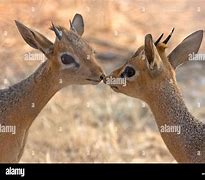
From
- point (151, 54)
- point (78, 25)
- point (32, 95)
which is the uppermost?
point (78, 25)

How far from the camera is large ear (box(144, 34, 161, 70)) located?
13.9ft

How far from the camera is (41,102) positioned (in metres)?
4.48

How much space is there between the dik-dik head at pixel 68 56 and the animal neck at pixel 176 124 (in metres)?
Result: 0.25

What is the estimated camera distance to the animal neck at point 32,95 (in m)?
4.45

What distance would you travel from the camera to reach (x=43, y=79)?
4.45 m

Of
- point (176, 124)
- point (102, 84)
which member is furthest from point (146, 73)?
point (102, 84)

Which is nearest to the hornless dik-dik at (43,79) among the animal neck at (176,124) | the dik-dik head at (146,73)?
the dik-dik head at (146,73)

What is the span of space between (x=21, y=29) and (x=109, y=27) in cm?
119

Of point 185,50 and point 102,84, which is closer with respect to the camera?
point 185,50

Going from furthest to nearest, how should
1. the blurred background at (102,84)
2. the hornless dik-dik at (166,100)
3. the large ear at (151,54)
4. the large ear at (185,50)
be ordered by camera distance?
the blurred background at (102,84), the large ear at (185,50), the hornless dik-dik at (166,100), the large ear at (151,54)

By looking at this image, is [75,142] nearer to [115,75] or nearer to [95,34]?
[95,34]

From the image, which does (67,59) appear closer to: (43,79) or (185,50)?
(43,79)

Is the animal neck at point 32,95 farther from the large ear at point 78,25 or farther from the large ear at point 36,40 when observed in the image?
the large ear at point 78,25

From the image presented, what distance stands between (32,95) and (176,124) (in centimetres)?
59
